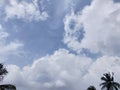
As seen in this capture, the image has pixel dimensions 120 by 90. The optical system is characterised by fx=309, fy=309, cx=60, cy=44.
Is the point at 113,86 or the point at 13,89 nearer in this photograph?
the point at 13,89

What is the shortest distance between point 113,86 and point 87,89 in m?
13.2

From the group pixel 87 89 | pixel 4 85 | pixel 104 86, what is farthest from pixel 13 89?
pixel 87 89

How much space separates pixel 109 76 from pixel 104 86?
3246 millimetres

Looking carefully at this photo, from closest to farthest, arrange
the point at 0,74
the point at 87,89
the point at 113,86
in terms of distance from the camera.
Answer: the point at 0,74
the point at 113,86
the point at 87,89

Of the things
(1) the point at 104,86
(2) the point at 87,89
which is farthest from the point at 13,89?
(2) the point at 87,89

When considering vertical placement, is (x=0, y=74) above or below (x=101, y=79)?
below

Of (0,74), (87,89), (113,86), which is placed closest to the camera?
(0,74)

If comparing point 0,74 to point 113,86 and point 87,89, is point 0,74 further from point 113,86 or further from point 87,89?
point 87,89

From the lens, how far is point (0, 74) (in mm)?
56312

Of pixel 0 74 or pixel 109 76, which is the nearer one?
pixel 0 74

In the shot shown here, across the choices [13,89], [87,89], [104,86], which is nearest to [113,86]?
[104,86]

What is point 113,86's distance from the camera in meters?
89.0

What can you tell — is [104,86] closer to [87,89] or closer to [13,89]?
[87,89]

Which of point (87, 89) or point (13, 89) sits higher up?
point (87, 89)
